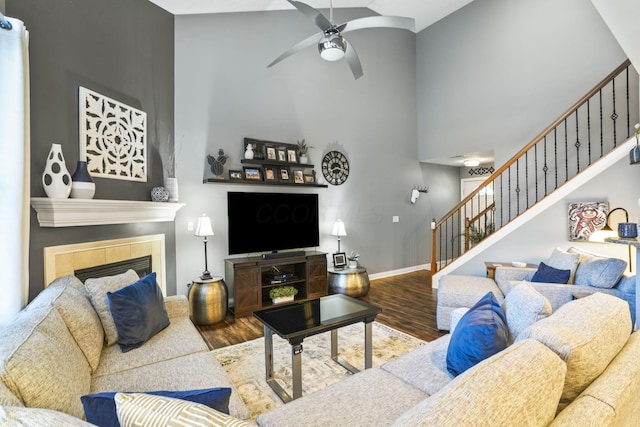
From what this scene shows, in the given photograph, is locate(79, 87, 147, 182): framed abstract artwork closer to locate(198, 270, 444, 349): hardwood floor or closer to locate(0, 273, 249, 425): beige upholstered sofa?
locate(0, 273, 249, 425): beige upholstered sofa

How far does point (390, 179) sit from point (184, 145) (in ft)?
11.9

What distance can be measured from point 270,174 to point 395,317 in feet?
8.11

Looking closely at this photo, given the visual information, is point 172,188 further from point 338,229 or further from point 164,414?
point 164,414

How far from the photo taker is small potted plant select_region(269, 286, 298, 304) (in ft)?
13.4

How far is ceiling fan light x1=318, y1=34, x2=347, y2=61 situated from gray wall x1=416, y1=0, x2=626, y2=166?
3.77 m

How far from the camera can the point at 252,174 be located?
13.9ft

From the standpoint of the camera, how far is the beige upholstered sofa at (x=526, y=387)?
2.45 feet

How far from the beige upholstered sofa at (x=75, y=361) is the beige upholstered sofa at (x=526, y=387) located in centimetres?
49

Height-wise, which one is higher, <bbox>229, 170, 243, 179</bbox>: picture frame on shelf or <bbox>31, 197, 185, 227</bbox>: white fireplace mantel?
<bbox>229, 170, 243, 179</bbox>: picture frame on shelf

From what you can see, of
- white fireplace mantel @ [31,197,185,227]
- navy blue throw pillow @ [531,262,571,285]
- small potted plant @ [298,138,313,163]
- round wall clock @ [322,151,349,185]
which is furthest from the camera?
round wall clock @ [322,151,349,185]

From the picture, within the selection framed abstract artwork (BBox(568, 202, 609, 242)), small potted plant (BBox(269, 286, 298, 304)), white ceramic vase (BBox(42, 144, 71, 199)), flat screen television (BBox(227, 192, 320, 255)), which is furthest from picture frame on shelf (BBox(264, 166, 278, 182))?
framed abstract artwork (BBox(568, 202, 609, 242))

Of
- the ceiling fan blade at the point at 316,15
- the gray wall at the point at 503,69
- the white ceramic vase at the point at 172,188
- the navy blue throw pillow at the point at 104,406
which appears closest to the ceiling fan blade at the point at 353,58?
the ceiling fan blade at the point at 316,15

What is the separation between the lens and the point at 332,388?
1509mm

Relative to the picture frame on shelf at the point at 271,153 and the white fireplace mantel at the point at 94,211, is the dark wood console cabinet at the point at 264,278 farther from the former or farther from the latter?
the picture frame on shelf at the point at 271,153
